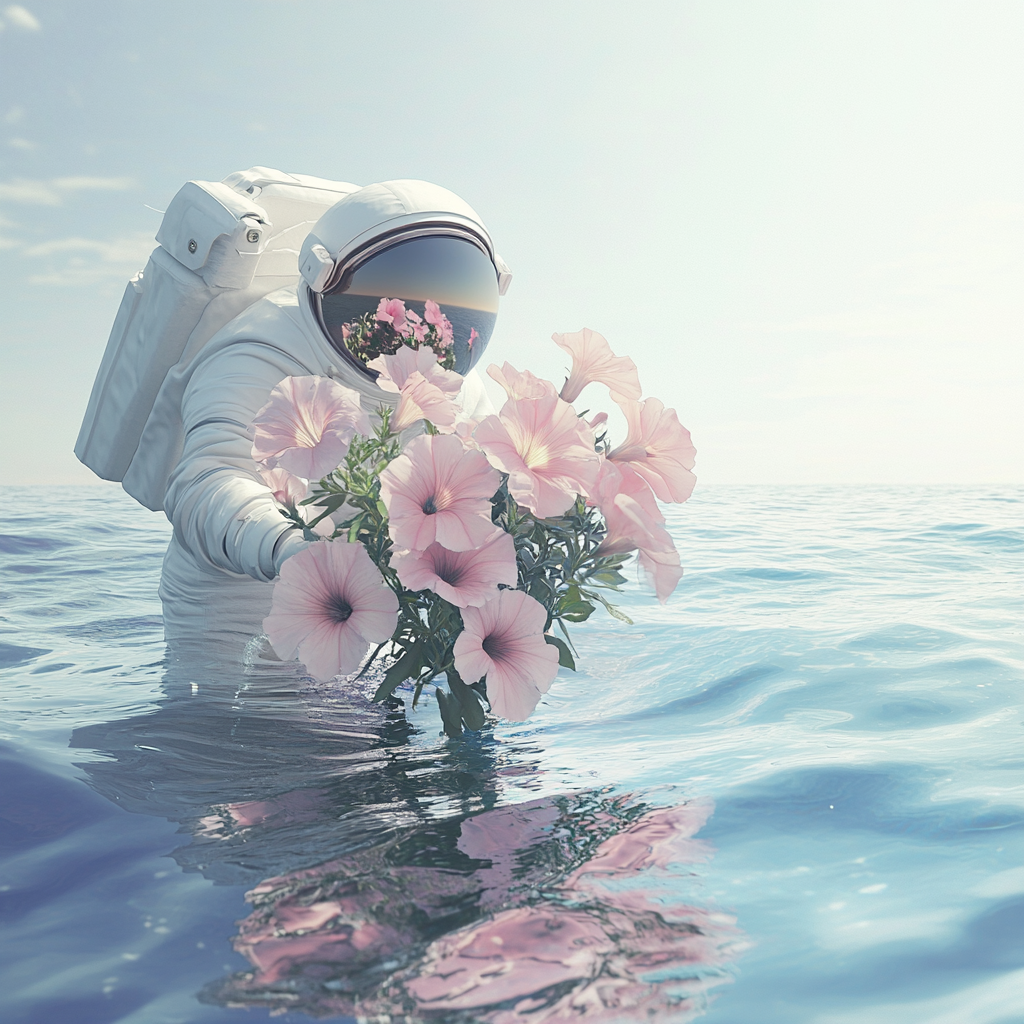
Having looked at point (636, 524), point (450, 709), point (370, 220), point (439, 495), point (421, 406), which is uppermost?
point (370, 220)

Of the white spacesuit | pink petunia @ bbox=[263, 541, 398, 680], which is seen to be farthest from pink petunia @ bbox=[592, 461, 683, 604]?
the white spacesuit

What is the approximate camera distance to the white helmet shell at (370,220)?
275cm

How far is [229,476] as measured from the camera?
8.17ft

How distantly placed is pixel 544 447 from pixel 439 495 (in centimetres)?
22

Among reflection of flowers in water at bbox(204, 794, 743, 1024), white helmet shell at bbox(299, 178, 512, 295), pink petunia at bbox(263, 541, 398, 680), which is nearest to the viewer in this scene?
reflection of flowers in water at bbox(204, 794, 743, 1024)

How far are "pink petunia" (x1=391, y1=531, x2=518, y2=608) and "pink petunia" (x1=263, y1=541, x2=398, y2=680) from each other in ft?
0.31

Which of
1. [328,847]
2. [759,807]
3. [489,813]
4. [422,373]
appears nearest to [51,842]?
[328,847]

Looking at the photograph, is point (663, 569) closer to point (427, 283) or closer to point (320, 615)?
point (320, 615)

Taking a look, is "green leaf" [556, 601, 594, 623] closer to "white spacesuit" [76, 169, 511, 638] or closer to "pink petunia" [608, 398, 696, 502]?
"pink petunia" [608, 398, 696, 502]

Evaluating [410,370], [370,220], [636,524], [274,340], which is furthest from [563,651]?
[274,340]

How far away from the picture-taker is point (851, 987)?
1.20 metres

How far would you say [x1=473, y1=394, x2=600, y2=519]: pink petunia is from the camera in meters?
1.55

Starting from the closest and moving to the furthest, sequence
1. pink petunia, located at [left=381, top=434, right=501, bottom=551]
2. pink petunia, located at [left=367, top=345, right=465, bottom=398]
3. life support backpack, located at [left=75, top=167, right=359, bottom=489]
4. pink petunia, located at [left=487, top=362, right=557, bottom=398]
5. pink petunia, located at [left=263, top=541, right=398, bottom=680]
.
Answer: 1. pink petunia, located at [left=381, top=434, right=501, bottom=551]
2. pink petunia, located at [left=263, top=541, right=398, bottom=680]
3. pink petunia, located at [left=487, top=362, right=557, bottom=398]
4. pink petunia, located at [left=367, top=345, right=465, bottom=398]
5. life support backpack, located at [left=75, top=167, right=359, bottom=489]

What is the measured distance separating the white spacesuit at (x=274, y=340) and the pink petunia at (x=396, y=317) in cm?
22
